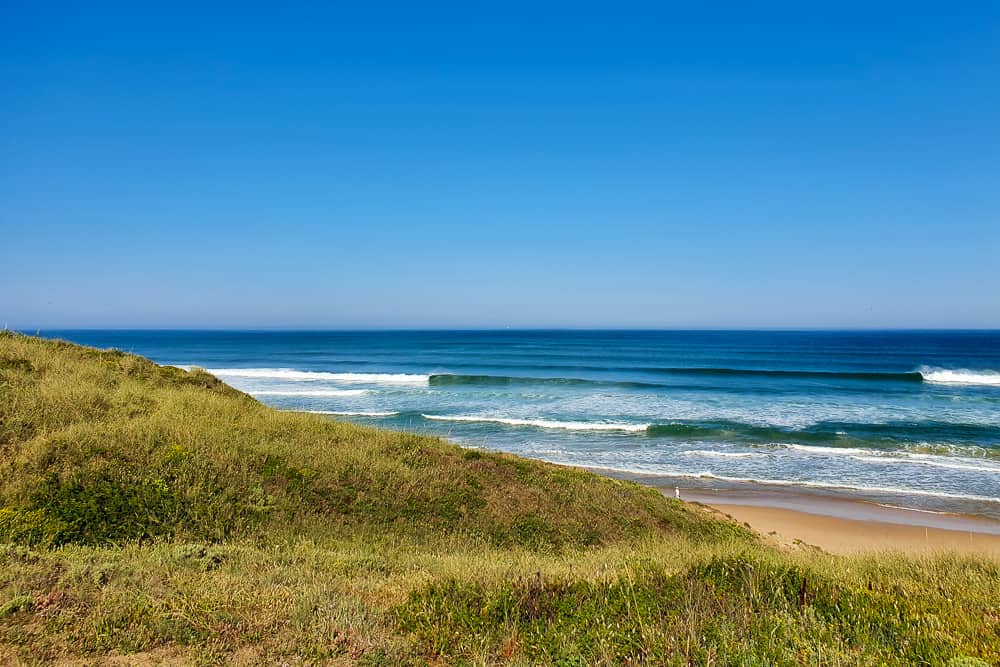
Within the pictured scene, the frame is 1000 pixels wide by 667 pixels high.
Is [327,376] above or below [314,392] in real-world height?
above

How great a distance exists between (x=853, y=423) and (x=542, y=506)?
24.2 metres

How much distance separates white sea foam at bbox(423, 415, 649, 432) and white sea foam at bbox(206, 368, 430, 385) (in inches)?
663

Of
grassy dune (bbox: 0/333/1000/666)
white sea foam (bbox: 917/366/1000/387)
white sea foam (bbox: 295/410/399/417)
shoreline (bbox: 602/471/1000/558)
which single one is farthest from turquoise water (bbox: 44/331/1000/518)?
grassy dune (bbox: 0/333/1000/666)

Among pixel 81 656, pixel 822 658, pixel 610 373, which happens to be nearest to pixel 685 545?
pixel 822 658

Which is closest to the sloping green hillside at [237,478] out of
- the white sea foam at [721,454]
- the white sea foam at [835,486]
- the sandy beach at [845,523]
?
the sandy beach at [845,523]

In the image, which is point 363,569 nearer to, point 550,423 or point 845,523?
point 845,523

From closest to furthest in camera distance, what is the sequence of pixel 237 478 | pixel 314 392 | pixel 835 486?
1. pixel 237 478
2. pixel 835 486
3. pixel 314 392

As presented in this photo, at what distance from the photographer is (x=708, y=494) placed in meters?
17.6

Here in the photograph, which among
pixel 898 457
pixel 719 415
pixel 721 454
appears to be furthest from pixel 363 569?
pixel 719 415

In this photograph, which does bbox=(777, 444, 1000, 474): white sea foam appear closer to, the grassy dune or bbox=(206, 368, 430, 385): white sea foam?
the grassy dune

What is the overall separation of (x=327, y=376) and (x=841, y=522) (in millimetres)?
44876

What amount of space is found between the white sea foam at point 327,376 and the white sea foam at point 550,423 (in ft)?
55.2

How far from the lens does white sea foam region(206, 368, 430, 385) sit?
48.5 metres

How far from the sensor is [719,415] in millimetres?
30469
